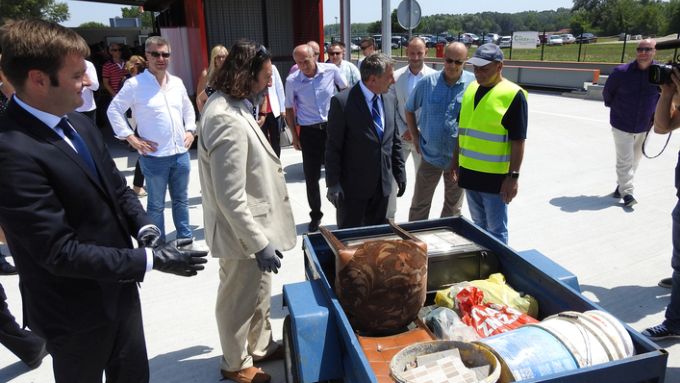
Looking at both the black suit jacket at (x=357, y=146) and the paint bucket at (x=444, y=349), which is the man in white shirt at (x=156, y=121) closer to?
the black suit jacket at (x=357, y=146)

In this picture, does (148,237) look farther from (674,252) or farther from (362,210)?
(674,252)

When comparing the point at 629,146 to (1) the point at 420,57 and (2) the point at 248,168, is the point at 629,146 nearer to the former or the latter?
(1) the point at 420,57

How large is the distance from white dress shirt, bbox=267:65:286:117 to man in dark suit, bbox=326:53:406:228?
2280 millimetres

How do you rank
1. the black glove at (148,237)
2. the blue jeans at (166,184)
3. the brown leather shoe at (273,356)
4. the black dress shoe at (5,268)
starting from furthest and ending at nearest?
1. the blue jeans at (166,184)
2. the black dress shoe at (5,268)
3. the brown leather shoe at (273,356)
4. the black glove at (148,237)

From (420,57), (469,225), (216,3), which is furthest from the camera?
(216,3)

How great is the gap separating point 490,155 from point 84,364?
2854 millimetres

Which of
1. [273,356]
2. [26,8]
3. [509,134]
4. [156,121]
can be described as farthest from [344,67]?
[26,8]

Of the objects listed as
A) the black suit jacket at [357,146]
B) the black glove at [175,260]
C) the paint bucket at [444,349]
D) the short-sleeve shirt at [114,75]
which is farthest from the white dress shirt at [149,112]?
the short-sleeve shirt at [114,75]

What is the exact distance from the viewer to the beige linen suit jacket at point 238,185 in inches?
94.9

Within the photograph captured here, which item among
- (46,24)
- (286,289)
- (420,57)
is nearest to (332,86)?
(420,57)

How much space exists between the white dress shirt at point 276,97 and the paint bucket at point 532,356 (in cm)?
466

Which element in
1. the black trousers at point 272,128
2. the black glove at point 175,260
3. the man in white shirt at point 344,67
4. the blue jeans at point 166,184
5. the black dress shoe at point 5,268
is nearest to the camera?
the black glove at point 175,260

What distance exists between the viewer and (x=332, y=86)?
19.8ft

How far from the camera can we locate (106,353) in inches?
78.5
